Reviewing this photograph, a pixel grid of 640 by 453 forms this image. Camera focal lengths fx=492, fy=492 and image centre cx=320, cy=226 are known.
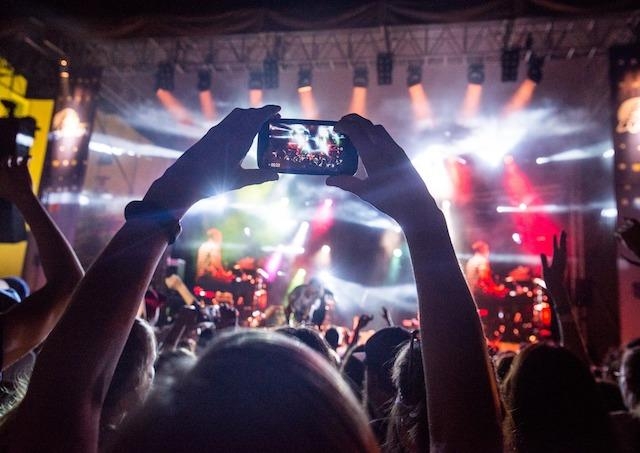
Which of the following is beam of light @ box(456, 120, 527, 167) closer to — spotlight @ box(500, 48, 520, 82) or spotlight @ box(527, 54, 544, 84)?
spotlight @ box(527, 54, 544, 84)

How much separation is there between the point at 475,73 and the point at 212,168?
8.38 m

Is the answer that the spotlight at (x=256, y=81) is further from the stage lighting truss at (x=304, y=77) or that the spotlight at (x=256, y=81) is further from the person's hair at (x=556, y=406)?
the person's hair at (x=556, y=406)

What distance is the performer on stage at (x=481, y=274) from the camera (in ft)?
38.5

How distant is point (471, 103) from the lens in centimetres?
998

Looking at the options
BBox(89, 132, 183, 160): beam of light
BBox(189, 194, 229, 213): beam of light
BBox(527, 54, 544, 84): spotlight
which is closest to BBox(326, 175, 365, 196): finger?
BBox(527, 54, 544, 84): spotlight

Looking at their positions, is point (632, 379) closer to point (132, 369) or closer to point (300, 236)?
point (132, 369)

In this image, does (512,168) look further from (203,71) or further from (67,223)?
(67,223)

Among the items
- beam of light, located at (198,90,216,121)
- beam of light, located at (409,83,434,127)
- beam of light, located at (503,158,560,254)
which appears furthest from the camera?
beam of light, located at (503,158,560,254)

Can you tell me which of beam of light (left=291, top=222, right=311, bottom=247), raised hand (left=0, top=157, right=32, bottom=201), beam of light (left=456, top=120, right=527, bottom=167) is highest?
beam of light (left=456, top=120, right=527, bottom=167)

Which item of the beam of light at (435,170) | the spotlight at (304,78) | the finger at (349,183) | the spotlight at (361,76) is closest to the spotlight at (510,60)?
the spotlight at (361,76)

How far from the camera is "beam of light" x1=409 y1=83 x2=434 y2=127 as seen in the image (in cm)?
964

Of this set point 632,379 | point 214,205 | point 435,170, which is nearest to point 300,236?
point 214,205

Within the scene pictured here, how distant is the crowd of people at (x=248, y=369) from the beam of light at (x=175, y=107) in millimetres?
10187

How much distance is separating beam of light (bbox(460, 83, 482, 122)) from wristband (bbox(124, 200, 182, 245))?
8.84 metres
